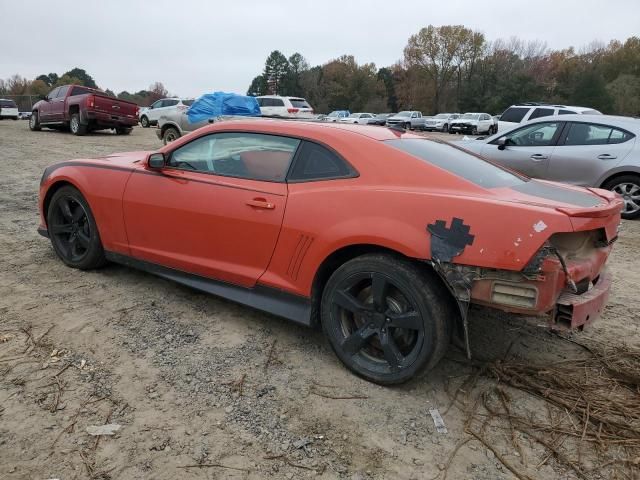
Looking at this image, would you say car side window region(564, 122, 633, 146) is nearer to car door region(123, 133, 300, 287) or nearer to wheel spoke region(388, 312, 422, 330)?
car door region(123, 133, 300, 287)

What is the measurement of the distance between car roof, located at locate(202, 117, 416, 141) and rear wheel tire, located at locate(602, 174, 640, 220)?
205 inches

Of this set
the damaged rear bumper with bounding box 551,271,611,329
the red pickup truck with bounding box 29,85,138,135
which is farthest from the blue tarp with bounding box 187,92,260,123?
the damaged rear bumper with bounding box 551,271,611,329

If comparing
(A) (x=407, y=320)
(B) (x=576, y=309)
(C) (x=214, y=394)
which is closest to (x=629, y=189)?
(B) (x=576, y=309)

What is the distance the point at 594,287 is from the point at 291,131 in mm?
2100

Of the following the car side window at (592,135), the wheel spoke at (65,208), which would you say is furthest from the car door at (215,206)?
the car side window at (592,135)

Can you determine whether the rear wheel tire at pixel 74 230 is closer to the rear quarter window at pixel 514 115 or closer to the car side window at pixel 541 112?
the car side window at pixel 541 112

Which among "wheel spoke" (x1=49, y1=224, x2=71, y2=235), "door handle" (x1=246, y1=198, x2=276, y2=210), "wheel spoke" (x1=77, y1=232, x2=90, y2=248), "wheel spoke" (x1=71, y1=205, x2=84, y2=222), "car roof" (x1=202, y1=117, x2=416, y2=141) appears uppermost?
"car roof" (x1=202, y1=117, x2=416, y2=141)

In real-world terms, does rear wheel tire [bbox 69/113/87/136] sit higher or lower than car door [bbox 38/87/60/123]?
Answer: lower

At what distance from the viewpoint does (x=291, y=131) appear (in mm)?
3346

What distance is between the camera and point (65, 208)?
443 centimetres

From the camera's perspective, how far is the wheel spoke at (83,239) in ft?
14.3

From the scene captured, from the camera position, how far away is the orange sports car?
2.51 metres

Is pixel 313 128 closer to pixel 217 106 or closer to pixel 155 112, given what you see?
pixel 217 106

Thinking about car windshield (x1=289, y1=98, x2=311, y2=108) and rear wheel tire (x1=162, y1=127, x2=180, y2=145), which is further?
car windshield (x1=289, y1=98, x2=311, y2=108)
